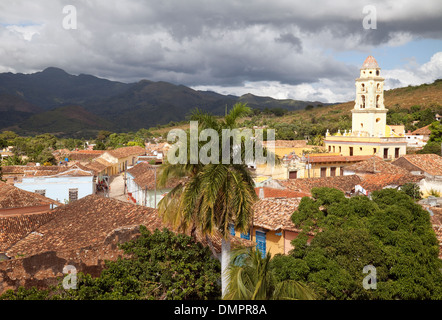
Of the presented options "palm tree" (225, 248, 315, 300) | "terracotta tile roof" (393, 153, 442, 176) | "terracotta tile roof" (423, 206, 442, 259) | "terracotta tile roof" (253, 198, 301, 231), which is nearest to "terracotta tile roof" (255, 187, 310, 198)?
"terracotta tile roof" (253, 198, 301, 231)

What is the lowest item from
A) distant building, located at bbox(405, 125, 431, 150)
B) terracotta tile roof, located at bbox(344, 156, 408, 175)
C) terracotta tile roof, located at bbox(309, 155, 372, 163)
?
Answer: terracotta tile roof, located at bbox(344, 156, 408, 175)

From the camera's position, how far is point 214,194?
24.7 feet

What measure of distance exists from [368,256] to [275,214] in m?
5.83

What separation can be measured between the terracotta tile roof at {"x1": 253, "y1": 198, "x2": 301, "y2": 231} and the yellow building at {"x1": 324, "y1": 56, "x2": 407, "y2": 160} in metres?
28.4

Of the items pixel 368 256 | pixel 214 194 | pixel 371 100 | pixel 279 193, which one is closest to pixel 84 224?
pixel 214 194

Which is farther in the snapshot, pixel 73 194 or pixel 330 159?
pixel 330 159

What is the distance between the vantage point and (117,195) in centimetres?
3478

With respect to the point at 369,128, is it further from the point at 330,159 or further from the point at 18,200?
the point at 18,200

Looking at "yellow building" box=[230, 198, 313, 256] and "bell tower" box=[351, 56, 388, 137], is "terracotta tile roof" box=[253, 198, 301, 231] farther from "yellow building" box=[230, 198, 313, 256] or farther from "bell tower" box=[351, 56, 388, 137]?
"bell tower" box=[351, 56, 388, 137]

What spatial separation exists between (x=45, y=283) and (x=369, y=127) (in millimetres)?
39879

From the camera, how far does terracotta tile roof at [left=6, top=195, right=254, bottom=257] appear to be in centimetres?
1333
